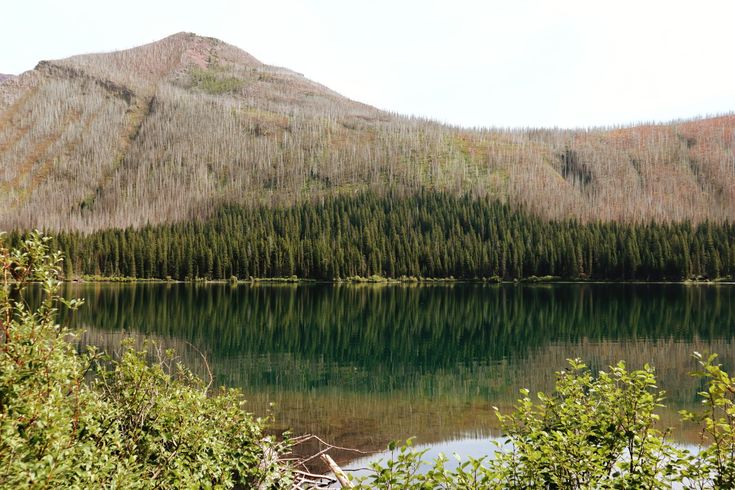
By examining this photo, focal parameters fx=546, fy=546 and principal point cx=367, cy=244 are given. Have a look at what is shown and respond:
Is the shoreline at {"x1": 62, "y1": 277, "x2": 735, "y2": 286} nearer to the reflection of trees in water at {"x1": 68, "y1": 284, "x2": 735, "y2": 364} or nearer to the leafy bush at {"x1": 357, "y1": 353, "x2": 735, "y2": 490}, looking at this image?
the reflection of trees in water at {"x1": 68, "y1": 284, "x2": 735, "y2": 364}

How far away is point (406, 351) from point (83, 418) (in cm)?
4052

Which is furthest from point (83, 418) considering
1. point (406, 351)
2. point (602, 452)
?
point (406, 351)

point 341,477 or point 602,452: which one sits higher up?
point 602,452

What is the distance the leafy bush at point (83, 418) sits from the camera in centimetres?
687

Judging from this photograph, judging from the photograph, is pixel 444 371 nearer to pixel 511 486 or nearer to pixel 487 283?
pixel 511 486

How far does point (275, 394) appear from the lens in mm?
31016

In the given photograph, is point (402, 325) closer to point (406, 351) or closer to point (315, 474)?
point (406, 351)

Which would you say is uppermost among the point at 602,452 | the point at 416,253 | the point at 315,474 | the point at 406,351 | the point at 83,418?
the point at 416,253

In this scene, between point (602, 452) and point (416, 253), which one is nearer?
point (602, 452)

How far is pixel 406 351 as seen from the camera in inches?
1853

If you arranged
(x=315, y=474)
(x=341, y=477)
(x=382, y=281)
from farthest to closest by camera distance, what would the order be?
1. (x=382, y=281)
2. (x=315, y=474)
3. (x=341, y=477)

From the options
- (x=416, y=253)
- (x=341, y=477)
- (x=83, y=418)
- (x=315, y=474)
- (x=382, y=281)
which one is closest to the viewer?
(x=83, y=418)

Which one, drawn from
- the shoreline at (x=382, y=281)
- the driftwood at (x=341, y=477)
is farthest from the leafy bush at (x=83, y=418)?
the shoreline at (x=382, y=281)

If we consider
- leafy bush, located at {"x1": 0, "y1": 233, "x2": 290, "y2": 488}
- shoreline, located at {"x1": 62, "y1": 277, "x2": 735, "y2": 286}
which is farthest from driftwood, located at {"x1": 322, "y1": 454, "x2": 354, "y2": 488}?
shoreline, located at {"x1": 62, "y1": 277, "x2": 735, "y2": 286}
